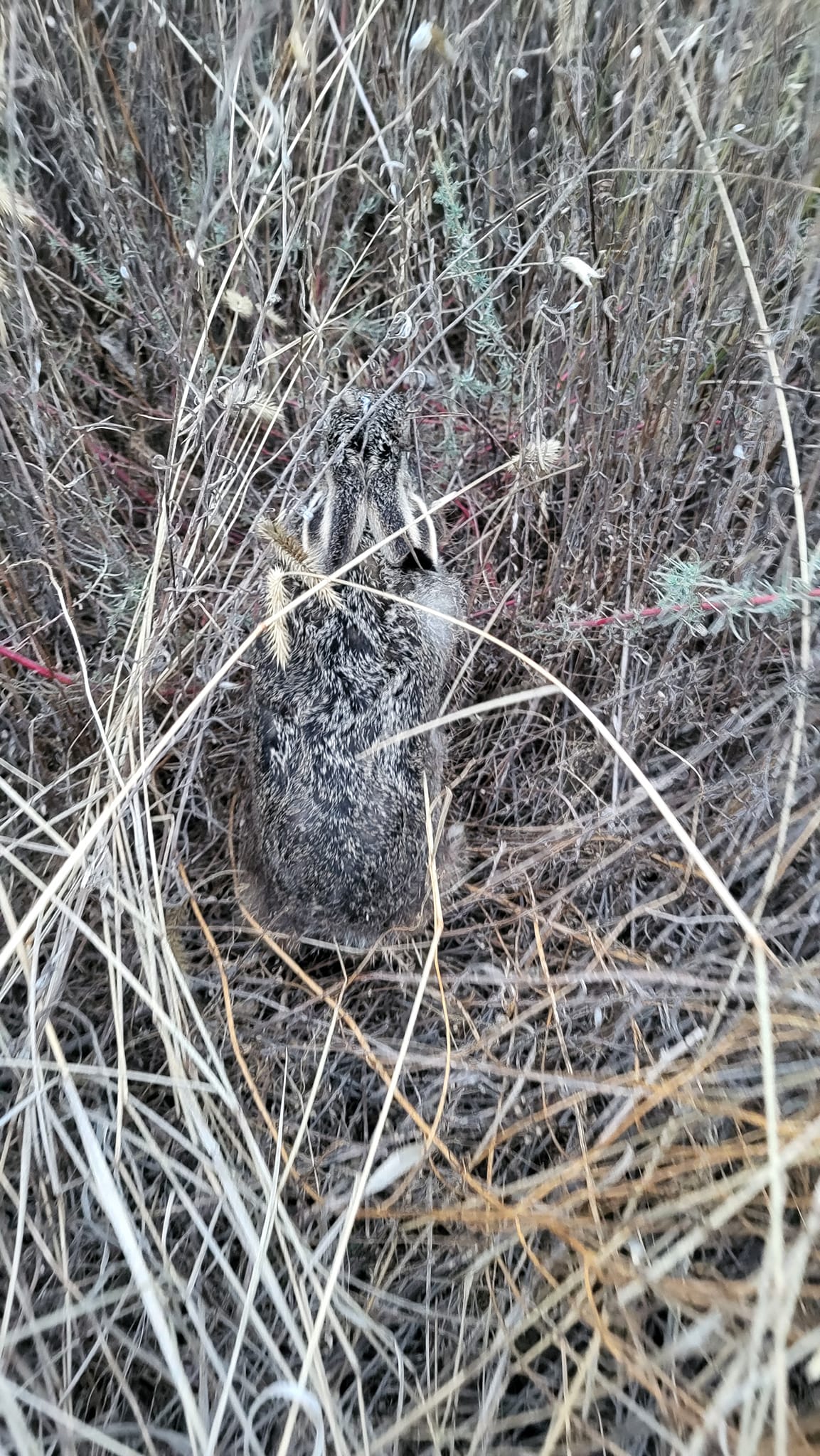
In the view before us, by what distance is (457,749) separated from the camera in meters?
A: 2.65

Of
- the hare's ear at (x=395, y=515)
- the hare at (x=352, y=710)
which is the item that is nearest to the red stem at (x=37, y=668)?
the hare at (x=352, y=710)

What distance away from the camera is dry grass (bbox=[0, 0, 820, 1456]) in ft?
5.75

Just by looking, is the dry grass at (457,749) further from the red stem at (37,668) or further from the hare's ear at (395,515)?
the hare's ear at (395,515)

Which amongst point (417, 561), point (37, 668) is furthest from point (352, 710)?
point (37, 668)

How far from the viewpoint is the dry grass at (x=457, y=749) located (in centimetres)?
175

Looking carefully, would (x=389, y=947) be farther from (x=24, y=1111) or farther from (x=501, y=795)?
(x=24, y=1111)

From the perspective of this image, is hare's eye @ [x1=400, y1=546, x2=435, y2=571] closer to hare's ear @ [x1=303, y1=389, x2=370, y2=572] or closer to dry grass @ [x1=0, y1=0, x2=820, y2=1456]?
hare's ear @ [x1=303, y1=389, x2=370, y2=572]

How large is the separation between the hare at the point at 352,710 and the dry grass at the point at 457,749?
0.17 meters

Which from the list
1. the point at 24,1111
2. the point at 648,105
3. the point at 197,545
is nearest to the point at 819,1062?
the point at 24,1111

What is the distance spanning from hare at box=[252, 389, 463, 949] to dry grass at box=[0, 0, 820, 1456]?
168 millimetres

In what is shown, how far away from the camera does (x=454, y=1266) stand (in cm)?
194

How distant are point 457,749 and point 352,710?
20.3 inches

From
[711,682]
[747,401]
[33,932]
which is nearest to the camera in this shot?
[33,932]

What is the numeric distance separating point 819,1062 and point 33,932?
1.75 m
